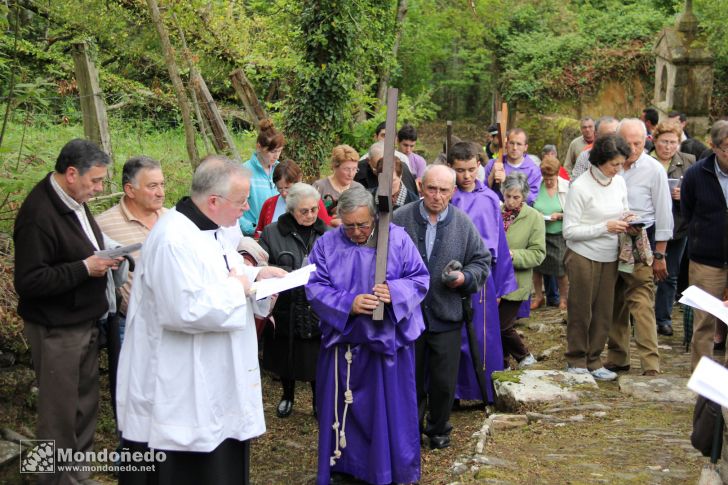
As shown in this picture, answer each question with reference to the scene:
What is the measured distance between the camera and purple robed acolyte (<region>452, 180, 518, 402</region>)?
23.1 feet

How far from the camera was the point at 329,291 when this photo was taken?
5344 millimetres

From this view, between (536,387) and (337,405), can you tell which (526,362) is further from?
(337,405)

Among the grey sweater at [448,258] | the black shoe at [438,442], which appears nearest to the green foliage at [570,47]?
the grey sweater at [448,258]

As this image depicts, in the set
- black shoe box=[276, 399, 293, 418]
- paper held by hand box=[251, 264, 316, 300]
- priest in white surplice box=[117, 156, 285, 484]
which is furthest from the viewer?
black shoe box=[276, 399, 293, 418]

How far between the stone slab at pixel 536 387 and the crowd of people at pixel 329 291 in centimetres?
20

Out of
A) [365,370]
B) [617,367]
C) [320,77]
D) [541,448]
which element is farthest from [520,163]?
[365,370]

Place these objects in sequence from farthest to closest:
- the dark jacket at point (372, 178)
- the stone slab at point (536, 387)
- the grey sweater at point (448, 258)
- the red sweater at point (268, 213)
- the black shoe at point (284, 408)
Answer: the dark jacket at point (372, 178)
the red sweater at point (268, 213)
the black shoe at point (284, 408)
the stone slab at point (536, 387)
the grey sweater at point (448, 258)

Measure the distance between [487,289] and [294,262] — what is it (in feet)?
5.84

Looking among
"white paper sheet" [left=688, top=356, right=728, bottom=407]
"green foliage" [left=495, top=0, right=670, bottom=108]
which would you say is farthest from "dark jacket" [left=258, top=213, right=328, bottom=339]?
"green foliage" [left=495, top=0, right=670, bottom=108]

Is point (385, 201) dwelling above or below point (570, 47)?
below

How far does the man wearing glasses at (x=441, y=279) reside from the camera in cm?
608

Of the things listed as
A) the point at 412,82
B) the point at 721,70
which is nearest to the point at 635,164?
the point at 721,70

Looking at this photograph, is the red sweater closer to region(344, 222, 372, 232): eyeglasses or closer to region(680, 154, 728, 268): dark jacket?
region(344, 222, 372, 232): eyeglasses

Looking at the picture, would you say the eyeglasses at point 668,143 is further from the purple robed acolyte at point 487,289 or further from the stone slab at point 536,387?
the stone slab at point 536,387
